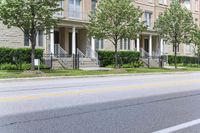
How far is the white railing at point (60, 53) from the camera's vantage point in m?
36.9

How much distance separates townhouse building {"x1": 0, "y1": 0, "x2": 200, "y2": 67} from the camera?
35.6 metres

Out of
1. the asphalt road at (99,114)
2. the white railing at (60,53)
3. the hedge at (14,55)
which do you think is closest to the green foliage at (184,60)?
the white railing at (60,53)

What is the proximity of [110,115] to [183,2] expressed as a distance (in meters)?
51.8

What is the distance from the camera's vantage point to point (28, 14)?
2603 cm

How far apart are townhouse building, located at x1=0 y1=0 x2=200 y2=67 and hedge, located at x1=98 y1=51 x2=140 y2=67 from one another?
1.02 m

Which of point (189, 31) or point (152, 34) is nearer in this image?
point (189, 31)

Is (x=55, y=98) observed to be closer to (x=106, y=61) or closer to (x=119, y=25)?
(x=119, y=25)

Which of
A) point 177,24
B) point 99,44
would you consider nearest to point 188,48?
point 177,24

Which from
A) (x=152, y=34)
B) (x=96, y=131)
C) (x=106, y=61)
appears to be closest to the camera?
(x=96, y=131)

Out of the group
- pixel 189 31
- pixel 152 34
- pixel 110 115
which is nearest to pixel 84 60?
pixel 189 31

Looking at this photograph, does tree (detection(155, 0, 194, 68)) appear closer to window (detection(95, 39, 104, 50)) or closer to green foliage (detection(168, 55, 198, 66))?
window (detection(95, 39, 104, 50))

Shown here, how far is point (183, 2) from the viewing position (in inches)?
2311

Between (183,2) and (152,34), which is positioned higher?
(183,2)

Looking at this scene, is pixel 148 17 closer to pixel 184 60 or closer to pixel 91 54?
pixel 184 60
